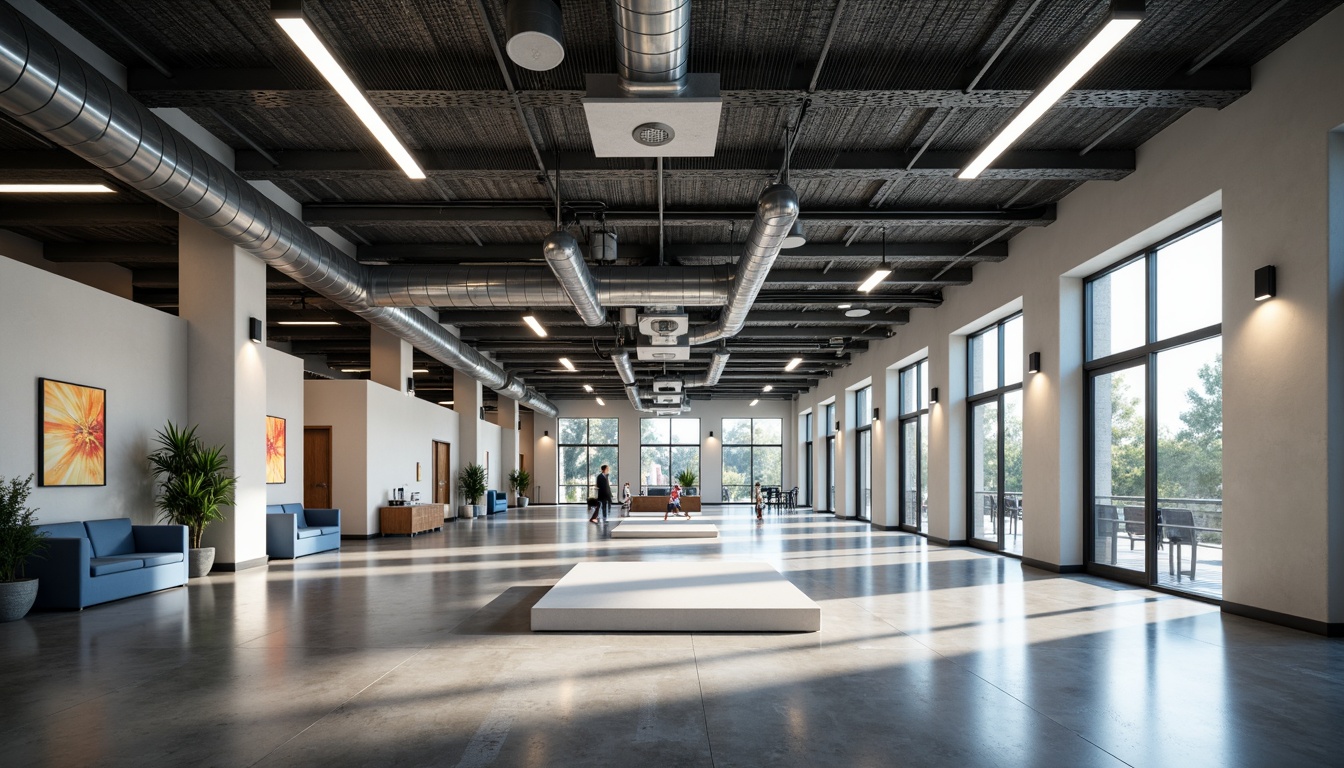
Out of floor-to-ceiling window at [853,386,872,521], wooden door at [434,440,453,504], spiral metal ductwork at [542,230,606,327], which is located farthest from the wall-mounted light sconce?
wooden door at [434,440,453,504]

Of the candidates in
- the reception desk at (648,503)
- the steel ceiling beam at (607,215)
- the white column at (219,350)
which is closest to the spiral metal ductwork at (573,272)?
the steel ceiling beam at (607,215)

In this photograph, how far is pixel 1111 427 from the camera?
9.02 m

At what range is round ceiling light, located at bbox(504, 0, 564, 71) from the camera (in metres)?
4.57

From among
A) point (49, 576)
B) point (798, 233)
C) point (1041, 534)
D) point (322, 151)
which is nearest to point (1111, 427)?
point (1041, 534)

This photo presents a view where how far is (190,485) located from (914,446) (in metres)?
12.7

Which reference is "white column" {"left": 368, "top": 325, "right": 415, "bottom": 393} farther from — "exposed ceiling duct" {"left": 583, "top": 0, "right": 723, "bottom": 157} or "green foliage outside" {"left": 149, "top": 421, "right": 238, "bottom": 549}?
"exposed ceiling duct" {"left": 583, "top": 0, "right": 723, "bottom": 157}

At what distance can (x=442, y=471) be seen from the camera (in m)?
19.4

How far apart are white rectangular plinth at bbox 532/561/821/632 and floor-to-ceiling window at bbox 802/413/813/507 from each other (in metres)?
21.6

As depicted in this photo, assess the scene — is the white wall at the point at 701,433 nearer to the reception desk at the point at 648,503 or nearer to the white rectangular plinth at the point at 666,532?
the reception desk at the point at 648,503

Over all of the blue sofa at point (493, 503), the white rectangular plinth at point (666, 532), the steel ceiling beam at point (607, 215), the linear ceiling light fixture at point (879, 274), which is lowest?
the blue sofa at point (493, 503)

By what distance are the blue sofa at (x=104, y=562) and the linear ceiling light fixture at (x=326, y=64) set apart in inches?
173

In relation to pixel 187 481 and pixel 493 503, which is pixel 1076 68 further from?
pixel 493 503

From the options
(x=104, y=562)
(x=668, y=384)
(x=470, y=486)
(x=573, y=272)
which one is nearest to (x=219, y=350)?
(x=104, y=562)

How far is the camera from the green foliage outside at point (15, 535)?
20.9 feet
